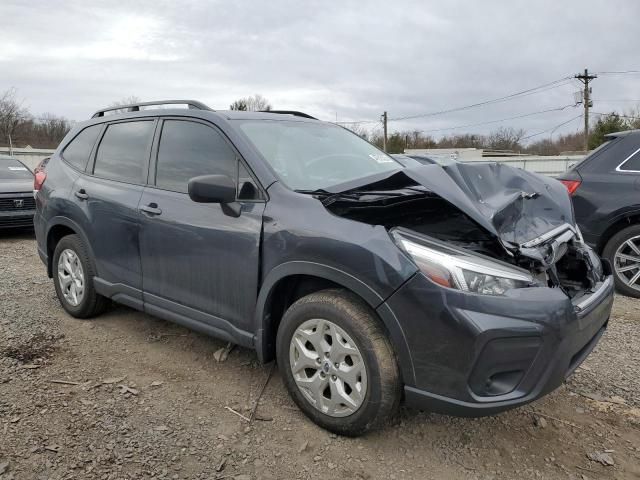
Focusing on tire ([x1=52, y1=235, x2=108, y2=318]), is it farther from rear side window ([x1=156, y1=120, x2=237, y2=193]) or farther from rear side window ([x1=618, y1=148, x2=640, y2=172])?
rear side window ([x1=618, y1=148, x2=640, y2=172])

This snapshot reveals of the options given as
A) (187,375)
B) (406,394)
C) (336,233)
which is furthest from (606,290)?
(187,375)

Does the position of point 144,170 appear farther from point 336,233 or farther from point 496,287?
point 496,287

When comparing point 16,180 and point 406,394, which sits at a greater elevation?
point 16,180

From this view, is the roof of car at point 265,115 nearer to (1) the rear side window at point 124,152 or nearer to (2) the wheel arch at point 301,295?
(1) the rear side window at point 124,152

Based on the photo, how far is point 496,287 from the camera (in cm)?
220

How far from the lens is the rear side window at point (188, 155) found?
310cm

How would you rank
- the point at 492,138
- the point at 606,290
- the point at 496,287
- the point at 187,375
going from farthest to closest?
the point at 492,138, the point at 187,375, the point at 606,290, the point at 496,287

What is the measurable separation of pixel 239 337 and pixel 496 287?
1520 millimetres

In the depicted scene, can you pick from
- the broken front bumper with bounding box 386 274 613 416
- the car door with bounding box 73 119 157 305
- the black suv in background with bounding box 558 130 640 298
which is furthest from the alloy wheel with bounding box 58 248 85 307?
the black suv in background with bounding box 558 130 640 298

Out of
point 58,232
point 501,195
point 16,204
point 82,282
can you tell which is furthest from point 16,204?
point 501,195

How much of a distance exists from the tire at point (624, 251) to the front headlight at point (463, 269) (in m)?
3.45

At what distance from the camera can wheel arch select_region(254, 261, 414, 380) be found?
2295 mm

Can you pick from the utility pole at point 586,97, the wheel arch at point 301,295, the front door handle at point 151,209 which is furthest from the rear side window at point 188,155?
the utility pole at point 586,97

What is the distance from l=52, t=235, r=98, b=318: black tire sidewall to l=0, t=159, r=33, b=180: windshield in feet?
20.1
